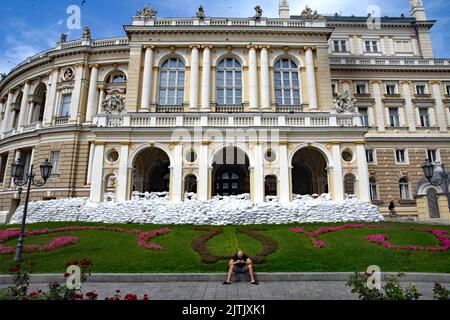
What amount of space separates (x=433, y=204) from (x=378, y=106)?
1751 cm

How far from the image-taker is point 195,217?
72.3 feet

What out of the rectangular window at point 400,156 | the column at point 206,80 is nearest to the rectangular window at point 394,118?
the rectangular window at point 400,156

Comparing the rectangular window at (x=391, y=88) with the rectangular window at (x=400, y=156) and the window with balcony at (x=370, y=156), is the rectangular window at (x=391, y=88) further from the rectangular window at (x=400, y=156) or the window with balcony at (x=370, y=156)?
the window with balcony at (x=370, y=156)

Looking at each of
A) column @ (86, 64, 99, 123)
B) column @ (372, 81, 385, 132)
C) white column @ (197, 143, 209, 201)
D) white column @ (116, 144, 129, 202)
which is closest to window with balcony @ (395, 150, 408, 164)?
column @ (372, 81, 385, 132)

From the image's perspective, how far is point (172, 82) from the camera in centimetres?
3356

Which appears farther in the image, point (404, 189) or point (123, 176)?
point (404, 189)

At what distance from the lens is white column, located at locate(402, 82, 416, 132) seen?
135 feet

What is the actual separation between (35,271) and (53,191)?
26.2 meters

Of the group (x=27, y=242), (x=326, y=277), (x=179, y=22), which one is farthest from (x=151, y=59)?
(x=326, y=277)

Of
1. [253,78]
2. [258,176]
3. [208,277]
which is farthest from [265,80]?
[208,277]

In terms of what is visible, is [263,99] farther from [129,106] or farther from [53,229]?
[53,229]

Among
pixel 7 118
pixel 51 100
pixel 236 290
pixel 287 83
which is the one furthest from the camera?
pixel 7 118

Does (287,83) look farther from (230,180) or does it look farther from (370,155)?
(370,155)

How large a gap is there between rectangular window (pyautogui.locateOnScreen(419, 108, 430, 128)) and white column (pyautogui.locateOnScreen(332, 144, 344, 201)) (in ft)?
80.6
